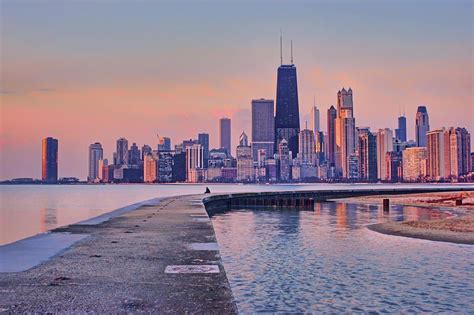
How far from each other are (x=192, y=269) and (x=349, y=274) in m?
7.56

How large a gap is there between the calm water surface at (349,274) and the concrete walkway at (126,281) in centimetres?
194

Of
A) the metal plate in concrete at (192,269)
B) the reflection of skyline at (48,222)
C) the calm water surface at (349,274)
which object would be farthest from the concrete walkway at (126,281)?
the reflection of skyline at (48,222)

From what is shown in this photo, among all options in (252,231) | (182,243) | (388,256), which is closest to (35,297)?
(182,243)

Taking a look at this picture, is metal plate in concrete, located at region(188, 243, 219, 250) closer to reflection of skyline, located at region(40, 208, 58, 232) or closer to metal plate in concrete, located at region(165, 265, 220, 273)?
metal plate in concrete, located at region(165, 265, 220, 273)

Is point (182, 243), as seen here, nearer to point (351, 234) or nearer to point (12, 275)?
point (12, 275)

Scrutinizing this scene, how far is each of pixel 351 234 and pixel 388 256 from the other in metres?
11.6

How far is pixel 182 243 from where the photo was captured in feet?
65.9

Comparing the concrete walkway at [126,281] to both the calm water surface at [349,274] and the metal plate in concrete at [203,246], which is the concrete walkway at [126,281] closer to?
the metal plate in concrete at [203,246]

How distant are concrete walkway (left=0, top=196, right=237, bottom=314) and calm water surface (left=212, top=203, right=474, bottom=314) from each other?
1938 mm

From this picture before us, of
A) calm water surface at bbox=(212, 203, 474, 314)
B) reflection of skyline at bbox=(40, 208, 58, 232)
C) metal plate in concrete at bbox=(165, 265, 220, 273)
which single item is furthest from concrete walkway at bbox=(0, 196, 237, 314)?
reflection of skyline at bbox=(40, 208, 58, 232)

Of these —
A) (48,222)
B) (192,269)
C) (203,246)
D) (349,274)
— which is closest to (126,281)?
(192,269)

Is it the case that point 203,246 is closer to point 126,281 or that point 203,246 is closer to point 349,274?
point 349,274

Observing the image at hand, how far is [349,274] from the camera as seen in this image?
19.0 m

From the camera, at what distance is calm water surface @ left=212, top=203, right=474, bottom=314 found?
14250mm
